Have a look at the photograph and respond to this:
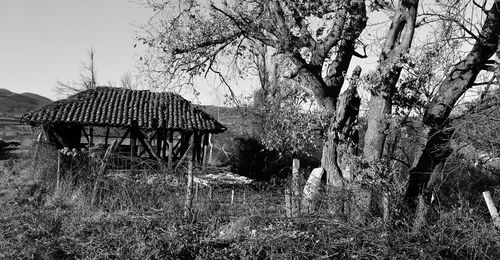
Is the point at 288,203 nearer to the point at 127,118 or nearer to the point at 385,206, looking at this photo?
the point at 385,206

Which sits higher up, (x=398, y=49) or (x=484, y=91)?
(x=398, y=49)

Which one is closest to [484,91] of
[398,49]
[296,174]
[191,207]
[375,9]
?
[398,49]

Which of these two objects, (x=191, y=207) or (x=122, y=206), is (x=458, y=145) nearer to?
(x=191, y=207)

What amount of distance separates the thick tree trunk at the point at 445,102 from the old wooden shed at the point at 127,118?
13469 millimetres

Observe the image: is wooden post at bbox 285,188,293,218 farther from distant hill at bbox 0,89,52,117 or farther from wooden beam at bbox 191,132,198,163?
distant hill at bbox 0,89,52,117

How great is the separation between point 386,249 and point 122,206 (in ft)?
16.8

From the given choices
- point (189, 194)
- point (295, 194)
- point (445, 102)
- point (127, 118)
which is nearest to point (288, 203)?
point (295, 194)

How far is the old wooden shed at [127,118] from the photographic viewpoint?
22047 millimetres

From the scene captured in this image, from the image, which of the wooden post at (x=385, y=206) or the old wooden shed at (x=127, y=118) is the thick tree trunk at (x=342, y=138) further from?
the old wooden shed at (x=127, y=118)

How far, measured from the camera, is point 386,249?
7535 mm

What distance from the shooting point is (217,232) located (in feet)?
28.2

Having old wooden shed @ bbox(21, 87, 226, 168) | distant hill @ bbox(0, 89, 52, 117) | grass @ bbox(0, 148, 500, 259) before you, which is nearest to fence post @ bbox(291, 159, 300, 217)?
grass @ bbox(0, 148, 500, 259)

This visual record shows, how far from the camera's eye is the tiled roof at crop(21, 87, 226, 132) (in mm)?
22141

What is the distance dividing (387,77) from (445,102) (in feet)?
4.41
